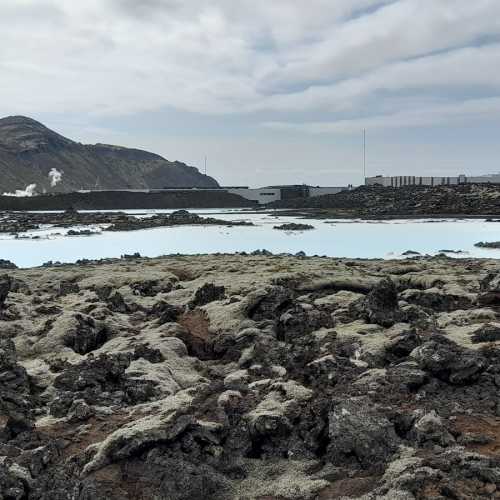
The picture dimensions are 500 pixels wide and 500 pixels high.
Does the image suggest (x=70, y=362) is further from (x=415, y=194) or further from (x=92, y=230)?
(x=415, y=194)

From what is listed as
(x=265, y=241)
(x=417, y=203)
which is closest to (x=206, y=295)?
(x=265, y=241)

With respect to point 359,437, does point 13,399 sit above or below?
below

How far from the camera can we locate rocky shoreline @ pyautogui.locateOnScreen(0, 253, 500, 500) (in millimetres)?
7445

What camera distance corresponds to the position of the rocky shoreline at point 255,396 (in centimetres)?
745

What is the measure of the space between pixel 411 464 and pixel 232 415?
3254mm

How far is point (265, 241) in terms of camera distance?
47.0 meters

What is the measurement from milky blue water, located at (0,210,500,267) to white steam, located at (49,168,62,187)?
120899mm

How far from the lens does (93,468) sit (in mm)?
7906

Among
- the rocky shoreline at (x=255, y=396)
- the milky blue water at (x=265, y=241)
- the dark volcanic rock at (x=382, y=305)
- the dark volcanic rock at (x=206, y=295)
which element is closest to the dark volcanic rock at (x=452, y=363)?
the rocky shoreline at (x=255, y=396)

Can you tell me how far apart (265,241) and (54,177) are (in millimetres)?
146085

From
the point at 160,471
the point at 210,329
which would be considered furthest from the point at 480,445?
the point at 210,329

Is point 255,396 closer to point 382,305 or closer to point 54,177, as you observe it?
point 382,305

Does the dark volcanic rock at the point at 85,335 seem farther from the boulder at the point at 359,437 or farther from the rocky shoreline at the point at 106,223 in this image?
the rocky shoreline at the point at 106,223

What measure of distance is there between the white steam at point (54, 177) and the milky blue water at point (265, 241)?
121 metres
